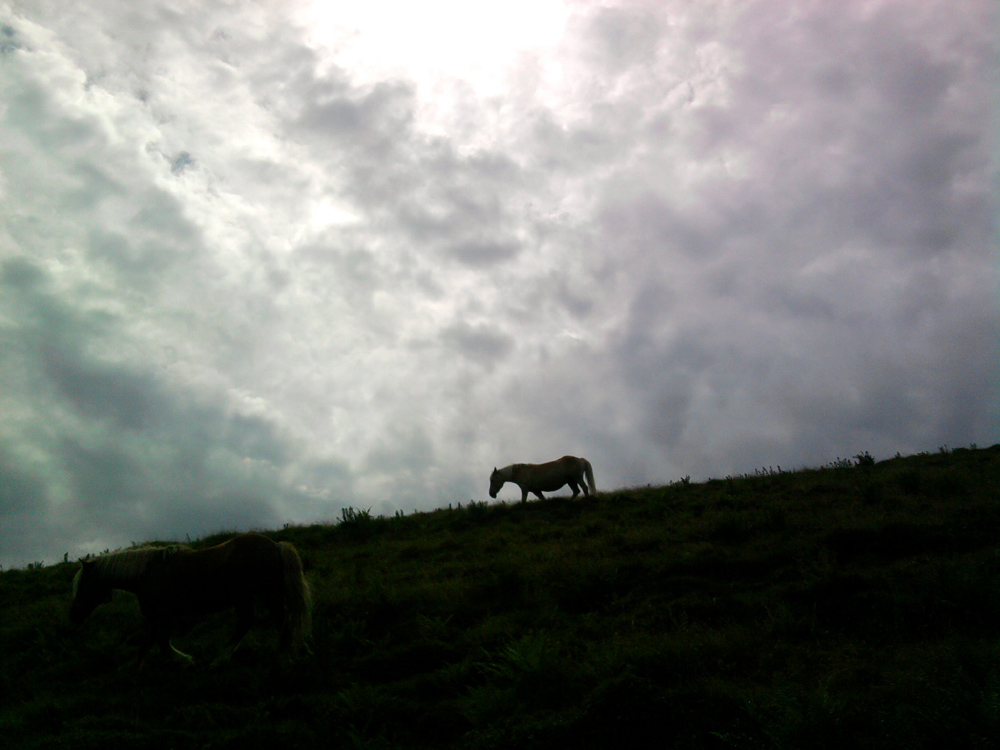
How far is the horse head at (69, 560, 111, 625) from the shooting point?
10266 millimetres

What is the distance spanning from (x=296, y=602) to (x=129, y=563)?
9.49 feet

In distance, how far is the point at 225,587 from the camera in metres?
9.54

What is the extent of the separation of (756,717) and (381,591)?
6.68 metres

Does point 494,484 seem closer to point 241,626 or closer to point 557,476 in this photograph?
point 557,476

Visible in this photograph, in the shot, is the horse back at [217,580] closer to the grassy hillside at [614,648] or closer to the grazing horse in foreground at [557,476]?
the grassy hillside at [614,648]

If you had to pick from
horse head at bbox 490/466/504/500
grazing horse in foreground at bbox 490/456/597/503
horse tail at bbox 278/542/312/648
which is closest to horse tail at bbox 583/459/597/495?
grazing horse in foreground at bbox 490/456/597/503

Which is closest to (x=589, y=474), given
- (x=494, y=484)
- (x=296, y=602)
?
(x=494, y=484)

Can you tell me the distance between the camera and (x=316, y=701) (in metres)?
7.57

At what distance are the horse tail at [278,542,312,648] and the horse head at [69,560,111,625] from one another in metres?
3.14

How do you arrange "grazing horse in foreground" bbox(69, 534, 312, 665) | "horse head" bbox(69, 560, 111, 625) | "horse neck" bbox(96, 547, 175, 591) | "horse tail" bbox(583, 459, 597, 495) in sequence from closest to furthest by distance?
"grazing horse in foreground" bbox(69, 534, 312, 665) → "horse neck" bbox(96, 547, 175, 591) → "horse head" bbox(69, 560, 111, 625) → "horse tail" bbox(583, 459, 597, 495)

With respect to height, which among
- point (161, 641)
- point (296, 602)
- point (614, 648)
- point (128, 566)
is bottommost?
point (614, 648)

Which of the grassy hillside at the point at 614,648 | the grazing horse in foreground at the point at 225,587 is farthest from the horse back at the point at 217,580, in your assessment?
the grassy hillside at the point at 614,648

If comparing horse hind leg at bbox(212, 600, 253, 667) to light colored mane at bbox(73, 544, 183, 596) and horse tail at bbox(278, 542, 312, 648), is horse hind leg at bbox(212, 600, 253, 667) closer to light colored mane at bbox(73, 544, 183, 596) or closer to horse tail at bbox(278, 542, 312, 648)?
horse tail at bbox(278, 542, 312, 648)

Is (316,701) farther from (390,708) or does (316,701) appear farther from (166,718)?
(166,718)
